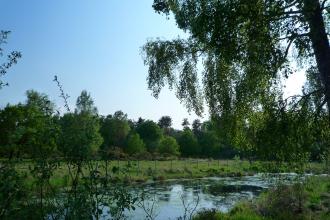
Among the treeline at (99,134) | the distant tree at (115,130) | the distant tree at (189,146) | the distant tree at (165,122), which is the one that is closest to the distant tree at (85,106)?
the treeline at (99,134)

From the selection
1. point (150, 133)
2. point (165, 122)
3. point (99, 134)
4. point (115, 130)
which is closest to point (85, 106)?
point (115, 130)

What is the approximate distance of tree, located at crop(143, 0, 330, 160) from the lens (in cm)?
928

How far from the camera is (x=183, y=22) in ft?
36.1

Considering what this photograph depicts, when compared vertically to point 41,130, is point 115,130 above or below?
above

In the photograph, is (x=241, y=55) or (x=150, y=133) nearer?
(x=241, y=55)

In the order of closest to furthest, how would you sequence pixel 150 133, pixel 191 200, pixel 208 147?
pixel 191 200
pixel 150 133
pixel 208 147

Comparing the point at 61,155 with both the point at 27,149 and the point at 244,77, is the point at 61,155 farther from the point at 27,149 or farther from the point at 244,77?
the point at 244,77

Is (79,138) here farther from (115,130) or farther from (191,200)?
(115,130)

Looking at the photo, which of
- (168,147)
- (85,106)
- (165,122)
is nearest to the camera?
(85,106)

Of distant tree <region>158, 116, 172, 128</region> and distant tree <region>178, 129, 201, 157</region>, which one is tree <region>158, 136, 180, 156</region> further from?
distant tree <region>158, 116, 172, 128</region>

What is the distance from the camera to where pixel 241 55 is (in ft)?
32.5

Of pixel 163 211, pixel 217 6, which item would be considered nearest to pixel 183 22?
pixel 217 6

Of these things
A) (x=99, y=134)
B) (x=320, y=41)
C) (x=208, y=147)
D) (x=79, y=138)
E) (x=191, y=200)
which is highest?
(x=208, y=147)

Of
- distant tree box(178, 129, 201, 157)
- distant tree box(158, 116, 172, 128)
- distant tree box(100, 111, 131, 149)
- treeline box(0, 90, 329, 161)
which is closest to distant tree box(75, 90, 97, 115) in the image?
treeline box(0, 90, 329, 161)
